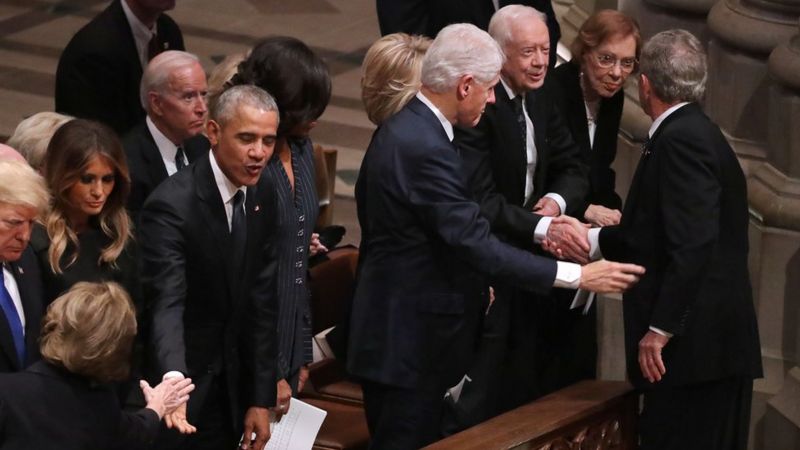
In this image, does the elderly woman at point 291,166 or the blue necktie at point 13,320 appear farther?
the elderly woman at point 291,166

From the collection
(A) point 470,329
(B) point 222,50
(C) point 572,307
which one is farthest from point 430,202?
(B) point 222,50

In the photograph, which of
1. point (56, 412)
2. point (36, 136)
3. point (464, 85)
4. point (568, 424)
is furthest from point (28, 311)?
point (568, 424)

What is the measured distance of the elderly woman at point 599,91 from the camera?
19.6 ft

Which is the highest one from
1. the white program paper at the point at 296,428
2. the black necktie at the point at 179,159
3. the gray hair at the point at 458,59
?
the gray hair at the point at 458,59

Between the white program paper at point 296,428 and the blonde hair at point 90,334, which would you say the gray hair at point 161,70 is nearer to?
the white program paper at point 296,428

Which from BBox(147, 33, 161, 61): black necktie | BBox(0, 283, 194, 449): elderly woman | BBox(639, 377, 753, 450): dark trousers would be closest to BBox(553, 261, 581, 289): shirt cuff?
BBox(639, 377, 753, 450): dark trousers

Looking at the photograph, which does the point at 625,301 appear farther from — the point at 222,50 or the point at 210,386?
the point at 222,50

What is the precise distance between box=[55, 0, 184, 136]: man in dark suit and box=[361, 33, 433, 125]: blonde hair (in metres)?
1.17

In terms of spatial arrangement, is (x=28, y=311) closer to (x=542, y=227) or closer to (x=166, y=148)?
(x=166, y=148)

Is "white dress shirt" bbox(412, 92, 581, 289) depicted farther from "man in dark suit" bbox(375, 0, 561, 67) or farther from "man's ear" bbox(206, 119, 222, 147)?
"man in dark suit" bbox(375, 0, 561, 67)

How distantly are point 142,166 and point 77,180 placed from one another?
69 centimetres

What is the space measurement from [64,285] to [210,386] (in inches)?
22.9

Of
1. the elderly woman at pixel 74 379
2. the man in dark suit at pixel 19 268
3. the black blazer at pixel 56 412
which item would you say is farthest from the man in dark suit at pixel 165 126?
the black blazer at pixel 56 412

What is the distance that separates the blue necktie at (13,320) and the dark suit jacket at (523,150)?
1686 mm
